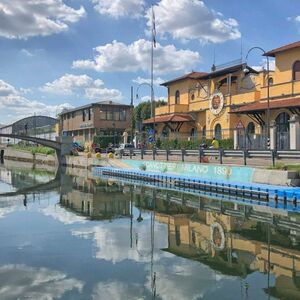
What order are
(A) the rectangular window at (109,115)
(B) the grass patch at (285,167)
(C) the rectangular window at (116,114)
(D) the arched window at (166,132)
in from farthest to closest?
(C) the rectangular window at (116,114) → (A) the rectangular window at (109,115) → (D) the arched window at (166,132) → (B) the grass patch at (285,167)

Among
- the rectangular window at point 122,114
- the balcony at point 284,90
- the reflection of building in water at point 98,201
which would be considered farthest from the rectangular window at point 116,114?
the reflection of building in water at point 98,201

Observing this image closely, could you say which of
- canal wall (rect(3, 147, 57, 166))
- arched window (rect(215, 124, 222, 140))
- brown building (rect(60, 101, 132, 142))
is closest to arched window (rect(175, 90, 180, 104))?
arched window (rect(215, 124, 222, 140))

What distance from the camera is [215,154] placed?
36000mm

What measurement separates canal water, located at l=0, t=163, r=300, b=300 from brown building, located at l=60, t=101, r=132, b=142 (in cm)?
5778

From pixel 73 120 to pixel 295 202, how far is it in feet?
251

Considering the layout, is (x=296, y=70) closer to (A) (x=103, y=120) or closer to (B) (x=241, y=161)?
(B) (x=241, y=161)

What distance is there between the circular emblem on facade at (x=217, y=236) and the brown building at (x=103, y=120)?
61.7 m

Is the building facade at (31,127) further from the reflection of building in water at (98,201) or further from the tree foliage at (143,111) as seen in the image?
the reflection of building in water at (98,201)

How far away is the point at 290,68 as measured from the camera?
145 ft

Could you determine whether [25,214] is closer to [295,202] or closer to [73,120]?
[295,202]

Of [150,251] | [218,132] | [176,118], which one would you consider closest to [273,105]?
[218,132]

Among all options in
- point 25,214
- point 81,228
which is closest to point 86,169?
point 25,214

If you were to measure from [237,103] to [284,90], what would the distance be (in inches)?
275

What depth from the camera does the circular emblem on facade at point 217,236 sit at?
15.6 metres
